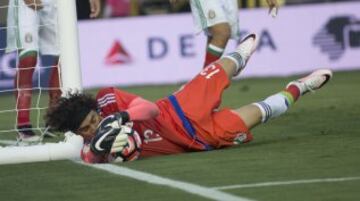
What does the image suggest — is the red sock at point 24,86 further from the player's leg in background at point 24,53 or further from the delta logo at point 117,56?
the delta logo at point 117,56

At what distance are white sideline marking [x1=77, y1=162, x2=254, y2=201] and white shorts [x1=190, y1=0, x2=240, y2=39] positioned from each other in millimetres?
2383

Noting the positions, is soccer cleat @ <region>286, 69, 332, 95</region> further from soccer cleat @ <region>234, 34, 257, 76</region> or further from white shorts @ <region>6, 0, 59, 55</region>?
white shorts @ <region>6, 0, 59, 55</region>

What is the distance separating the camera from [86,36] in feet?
55.8

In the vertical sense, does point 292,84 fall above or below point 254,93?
above

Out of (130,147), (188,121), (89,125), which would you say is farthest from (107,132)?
(188,121)

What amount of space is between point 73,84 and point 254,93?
6.01 m

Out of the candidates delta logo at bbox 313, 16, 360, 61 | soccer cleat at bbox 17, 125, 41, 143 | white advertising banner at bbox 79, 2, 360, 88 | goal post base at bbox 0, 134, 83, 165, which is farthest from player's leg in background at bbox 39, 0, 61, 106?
delta logo at bbox 313, 16, 360, 61

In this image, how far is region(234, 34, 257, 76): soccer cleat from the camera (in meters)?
8.71

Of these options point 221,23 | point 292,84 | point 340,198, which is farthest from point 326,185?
point 221,23

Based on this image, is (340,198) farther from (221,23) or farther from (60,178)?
(221,23)

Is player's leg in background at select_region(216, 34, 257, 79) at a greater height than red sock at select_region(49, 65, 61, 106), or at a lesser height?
greater

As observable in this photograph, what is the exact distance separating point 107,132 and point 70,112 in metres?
0.34

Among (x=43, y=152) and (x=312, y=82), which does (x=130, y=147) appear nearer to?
(x=43, y=152)

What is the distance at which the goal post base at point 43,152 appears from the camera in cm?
846
